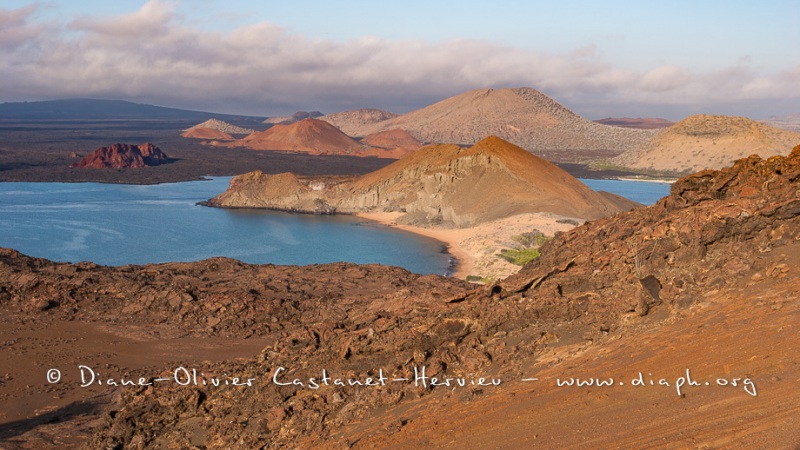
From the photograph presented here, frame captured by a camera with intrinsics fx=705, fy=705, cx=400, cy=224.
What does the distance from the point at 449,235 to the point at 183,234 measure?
577 inches

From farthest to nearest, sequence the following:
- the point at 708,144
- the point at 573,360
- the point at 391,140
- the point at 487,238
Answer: the point at 391,140 < the point at 708,144 < the point at 487,238 < the point at 573,360

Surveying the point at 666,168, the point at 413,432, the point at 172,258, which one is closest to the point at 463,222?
the point at 172,258

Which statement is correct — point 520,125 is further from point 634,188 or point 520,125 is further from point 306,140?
point 634,188

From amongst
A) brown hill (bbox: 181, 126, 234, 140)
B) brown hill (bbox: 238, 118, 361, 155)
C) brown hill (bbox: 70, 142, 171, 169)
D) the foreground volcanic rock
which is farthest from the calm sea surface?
brown hill (bbox: 181, 126, 234, 140)

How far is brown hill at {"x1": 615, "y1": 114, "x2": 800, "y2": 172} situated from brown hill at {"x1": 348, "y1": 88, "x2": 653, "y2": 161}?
23823 millimetres

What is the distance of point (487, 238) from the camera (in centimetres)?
3288

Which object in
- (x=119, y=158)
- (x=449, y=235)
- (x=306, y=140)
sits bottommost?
(x=449, y=235)

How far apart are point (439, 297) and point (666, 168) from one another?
83.5m

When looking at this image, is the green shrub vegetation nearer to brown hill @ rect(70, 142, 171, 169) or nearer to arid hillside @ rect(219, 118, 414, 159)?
brown hill @ rect(70, 142, 171, 169)

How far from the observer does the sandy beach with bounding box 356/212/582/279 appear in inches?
1070

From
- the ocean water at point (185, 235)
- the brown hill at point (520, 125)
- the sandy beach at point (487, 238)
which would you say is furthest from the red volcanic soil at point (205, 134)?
the sandy beach at point (487, 238)

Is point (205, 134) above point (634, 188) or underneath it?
above

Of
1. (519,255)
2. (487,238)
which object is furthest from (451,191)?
(519,255)

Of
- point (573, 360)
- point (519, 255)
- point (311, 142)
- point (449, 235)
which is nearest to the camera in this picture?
point (573, 360)
